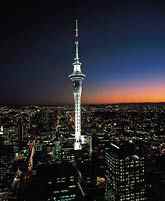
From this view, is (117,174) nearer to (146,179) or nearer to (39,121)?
(146,179)

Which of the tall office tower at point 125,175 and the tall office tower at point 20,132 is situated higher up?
the tall office tower at point 20,132

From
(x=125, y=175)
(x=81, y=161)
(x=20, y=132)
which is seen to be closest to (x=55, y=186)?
(x=125, y=175)

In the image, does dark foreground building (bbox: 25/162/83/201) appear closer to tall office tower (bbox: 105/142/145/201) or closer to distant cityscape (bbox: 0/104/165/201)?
distant cityscape (bbox: 0/104/165/201)

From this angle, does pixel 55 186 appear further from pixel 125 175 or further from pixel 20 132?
pixel 20 132

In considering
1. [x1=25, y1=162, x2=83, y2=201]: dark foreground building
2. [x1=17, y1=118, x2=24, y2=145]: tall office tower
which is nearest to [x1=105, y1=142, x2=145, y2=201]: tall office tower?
[x1=25, y1=162, x2=83, y2=201]: dark foreground building

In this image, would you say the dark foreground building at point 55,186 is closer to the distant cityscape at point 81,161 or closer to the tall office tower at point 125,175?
the distant cityscape at point 81,161

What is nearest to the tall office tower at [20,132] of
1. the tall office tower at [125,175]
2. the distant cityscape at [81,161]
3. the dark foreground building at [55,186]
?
the distant cityscape at [81,161]

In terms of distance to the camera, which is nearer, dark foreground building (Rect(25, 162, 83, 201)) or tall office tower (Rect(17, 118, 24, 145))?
dark foreground building (Rect(25, 162, 83, 201))
